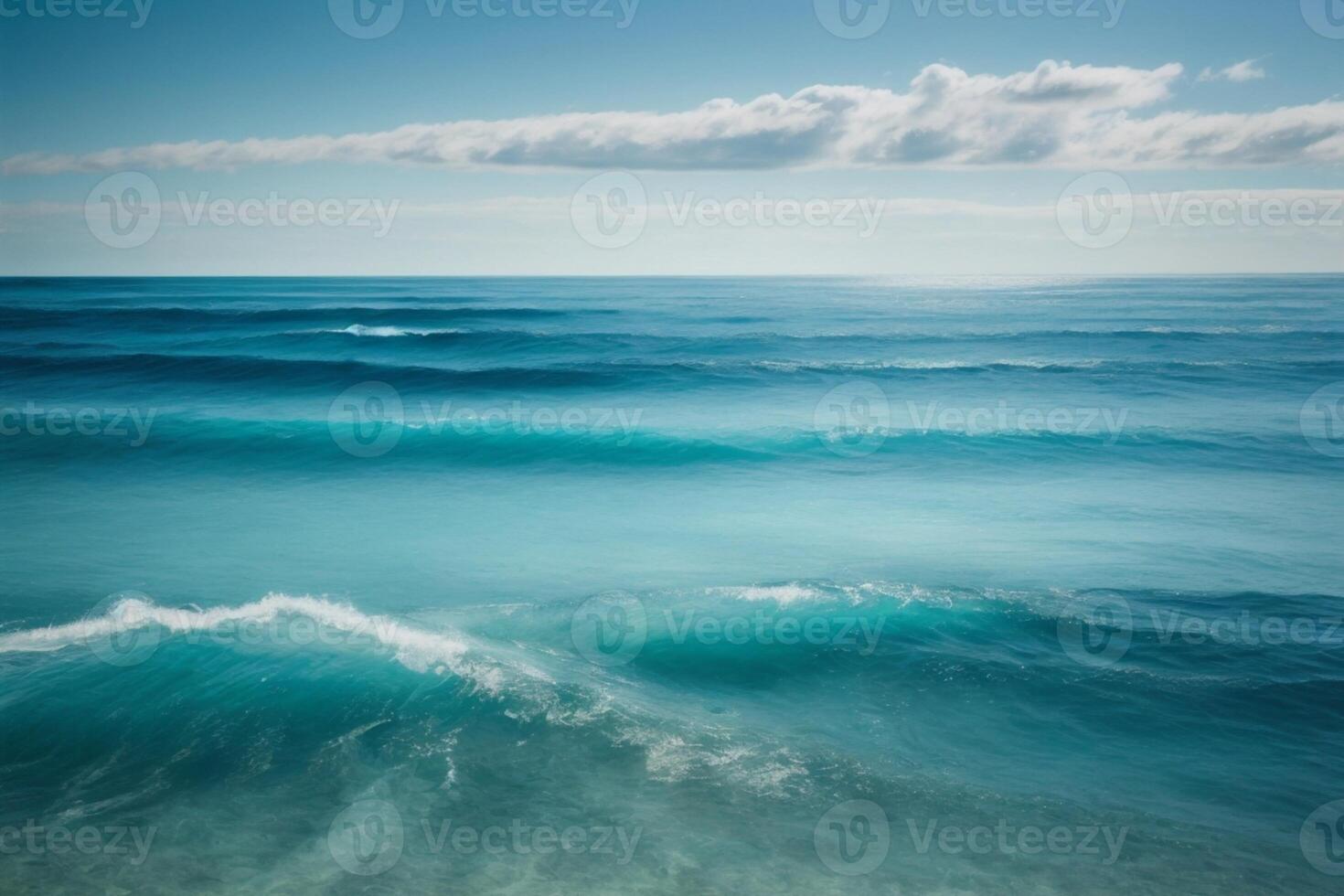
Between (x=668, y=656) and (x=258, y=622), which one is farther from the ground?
(x=258, y=622)

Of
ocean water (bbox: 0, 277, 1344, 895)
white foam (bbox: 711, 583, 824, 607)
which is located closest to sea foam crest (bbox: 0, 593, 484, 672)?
ocean water (bbox: 0, 277, 1344, 895)

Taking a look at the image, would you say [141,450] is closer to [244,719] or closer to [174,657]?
[174,657]

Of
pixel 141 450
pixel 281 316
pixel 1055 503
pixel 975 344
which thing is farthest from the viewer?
pixel 281 316

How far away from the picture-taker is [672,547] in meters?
14.2

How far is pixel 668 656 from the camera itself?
380 inches

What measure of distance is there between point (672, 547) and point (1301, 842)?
9.47m

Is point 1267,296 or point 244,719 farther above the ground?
point 1267,296

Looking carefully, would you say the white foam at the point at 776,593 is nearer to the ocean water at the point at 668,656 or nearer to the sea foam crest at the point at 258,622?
the ocean water at the point at 668,656

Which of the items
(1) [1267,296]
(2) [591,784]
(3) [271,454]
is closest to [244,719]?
(2) [591,784]

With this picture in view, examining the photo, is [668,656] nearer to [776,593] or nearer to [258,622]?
[776,593]

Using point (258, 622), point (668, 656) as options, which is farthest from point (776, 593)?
point (258, 622)

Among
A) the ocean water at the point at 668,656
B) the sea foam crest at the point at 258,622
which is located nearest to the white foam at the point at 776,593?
the ocean water at the point at 668,656

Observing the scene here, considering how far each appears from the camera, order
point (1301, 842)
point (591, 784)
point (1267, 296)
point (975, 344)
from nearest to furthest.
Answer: point (1301, 842), point (591, 784), point (975, 344), point (1267, 296)

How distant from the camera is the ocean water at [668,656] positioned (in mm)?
6223
